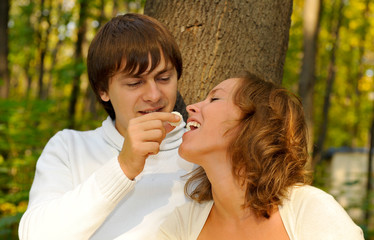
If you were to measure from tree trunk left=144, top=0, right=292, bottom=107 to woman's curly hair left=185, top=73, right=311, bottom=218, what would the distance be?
655 mm

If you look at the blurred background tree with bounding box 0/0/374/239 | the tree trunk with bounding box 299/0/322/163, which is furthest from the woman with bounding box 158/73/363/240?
the tree trunk with bounding box 299/0/322/163

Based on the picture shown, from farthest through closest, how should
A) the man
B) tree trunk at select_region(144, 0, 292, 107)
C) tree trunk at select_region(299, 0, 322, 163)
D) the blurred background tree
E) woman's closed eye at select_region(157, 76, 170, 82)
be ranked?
tree trunk at select_region(299, 0, 322, 163) → the blurred background tree → tree trunk at select_region(144, 0, 292, 107) → woman's closed eye at select_region(157, 76, 170, 82) → the man

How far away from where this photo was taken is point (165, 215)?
243 cm

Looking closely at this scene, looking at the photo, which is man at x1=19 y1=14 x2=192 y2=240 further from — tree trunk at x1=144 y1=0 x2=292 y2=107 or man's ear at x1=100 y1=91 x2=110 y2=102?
tree trunk at x1=144 y1=0 x2=292 y2=107

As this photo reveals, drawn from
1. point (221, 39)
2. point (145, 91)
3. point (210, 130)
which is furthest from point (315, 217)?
point (221, 39)

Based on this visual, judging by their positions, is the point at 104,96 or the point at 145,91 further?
the point at 104,96

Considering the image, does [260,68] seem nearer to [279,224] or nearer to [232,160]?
[232,160]

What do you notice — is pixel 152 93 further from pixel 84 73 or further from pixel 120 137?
pixel 84 73

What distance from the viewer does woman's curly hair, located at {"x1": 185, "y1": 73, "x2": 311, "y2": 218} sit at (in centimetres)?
220

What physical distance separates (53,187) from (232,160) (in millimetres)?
943

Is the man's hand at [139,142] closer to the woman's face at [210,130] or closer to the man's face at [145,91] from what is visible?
the woman's face at [210,130]

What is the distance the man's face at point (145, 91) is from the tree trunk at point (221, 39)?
47 cm

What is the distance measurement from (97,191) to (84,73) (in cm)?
838

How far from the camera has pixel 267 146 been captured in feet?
7.25
